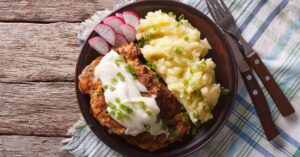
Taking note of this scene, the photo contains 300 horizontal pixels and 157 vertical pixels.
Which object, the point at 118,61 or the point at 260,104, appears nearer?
the point at 118,61

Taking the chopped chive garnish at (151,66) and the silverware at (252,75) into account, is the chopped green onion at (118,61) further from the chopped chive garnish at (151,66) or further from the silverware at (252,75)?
the silverware at (252,75)

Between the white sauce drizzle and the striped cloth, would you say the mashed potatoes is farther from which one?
the striped cloth

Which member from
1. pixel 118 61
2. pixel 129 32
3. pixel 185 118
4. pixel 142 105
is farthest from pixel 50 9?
pixel 185 118

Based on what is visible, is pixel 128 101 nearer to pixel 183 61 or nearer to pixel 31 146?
pixel 183 61

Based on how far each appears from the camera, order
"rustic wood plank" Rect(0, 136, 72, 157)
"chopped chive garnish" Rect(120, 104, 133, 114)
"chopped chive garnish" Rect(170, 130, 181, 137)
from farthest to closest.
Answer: "rustic wood plank" Rect(0, 136, 72, 157)
"chopped chive garnish" Rect(170, 130, 181, 137)
"chopped chive garnish" Rect(120, 104, 133, 114)

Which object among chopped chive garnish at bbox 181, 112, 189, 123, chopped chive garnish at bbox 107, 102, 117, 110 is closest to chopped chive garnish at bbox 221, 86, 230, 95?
chopped chive garnish at bbox 181, 112, 189, 123

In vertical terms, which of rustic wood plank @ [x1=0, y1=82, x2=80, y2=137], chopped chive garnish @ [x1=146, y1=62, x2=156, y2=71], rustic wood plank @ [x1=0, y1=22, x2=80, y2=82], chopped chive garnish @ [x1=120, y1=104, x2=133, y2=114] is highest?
chopped chive garnish @ [x1=146, y1=62, x2=156, y2=71]
